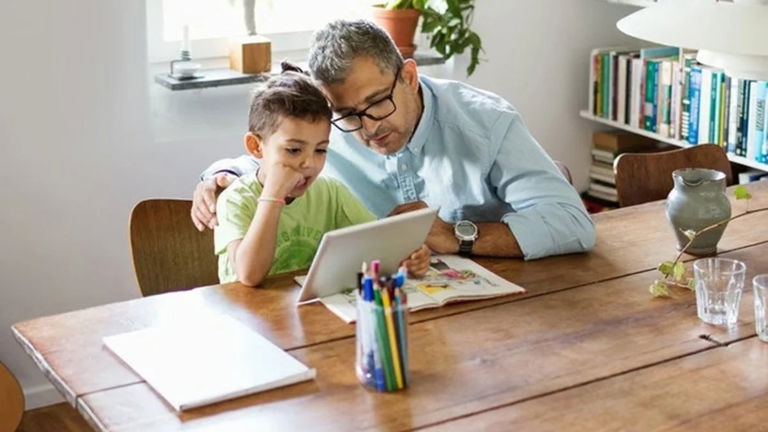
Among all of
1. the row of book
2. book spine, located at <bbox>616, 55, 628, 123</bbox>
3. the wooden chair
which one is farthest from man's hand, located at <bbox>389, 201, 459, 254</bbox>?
book spine, located at <bbox>616, 55, 628, 123</bbox>

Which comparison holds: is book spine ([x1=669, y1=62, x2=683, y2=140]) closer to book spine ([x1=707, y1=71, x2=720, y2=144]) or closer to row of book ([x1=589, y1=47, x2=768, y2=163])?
row of book ([x1=589, y1=47, x2=768, y2=163])

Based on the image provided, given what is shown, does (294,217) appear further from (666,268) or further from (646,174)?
(646,174)

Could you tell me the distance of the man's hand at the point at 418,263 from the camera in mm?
2293

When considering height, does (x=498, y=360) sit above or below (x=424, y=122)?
below

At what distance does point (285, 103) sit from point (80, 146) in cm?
133

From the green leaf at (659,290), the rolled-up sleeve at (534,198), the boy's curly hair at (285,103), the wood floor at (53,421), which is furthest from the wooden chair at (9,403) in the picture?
the green leaf at (659,290)

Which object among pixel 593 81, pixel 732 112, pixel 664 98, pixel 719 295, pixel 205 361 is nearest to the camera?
pixel 205 361

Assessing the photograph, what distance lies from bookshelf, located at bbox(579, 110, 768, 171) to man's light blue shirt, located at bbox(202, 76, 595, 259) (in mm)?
1390

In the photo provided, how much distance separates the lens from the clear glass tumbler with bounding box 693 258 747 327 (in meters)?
2.11

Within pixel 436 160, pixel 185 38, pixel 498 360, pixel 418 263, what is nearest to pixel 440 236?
pixel 418 263

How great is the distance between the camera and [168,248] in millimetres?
2648

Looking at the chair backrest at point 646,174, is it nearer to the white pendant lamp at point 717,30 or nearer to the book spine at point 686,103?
the book spine at point 686,103

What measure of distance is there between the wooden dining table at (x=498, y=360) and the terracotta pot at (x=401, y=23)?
1581mm

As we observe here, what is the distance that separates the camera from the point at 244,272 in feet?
7.51
